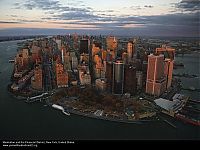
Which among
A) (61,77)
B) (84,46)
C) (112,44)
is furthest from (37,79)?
(112,44)

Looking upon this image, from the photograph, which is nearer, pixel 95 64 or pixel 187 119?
pixel 187 119

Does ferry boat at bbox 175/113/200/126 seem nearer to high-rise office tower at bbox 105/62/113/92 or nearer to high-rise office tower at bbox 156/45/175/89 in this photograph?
high-rise office tower at bbox 156/45/175/89

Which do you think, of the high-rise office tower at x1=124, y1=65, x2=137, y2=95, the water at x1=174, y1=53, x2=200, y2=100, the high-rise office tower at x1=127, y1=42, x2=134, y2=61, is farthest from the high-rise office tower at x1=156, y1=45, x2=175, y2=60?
the high-rise office tower at x1=124, y1=65, x2=137, y2=95

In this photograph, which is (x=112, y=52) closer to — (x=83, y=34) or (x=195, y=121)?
(x=83, y=34)

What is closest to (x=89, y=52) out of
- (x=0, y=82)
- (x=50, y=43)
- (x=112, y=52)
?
(x=112, y=52)

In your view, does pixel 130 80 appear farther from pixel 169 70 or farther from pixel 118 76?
Answer: pixel 169 70

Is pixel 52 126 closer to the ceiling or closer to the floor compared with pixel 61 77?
closer to the floor

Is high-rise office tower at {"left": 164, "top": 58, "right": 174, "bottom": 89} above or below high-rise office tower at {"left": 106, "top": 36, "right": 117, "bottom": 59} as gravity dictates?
below
